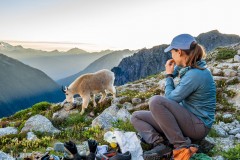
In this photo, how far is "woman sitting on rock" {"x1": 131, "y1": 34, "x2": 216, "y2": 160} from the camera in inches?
277

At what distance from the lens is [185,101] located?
7500mm

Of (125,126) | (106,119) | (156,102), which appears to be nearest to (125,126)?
(125,126)

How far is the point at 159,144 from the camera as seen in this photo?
7617 millimetres

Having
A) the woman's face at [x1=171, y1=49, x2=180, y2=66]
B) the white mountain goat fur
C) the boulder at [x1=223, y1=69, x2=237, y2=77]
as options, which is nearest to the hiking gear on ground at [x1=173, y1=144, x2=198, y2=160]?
the woman's face at [x1=171, y1=49, x2=180, y2=66]

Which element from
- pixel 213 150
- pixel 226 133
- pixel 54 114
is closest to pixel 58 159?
pixel 213 150

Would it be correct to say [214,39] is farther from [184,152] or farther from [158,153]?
[184,152]

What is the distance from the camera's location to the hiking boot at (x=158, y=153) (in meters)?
7.30

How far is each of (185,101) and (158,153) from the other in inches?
54.5

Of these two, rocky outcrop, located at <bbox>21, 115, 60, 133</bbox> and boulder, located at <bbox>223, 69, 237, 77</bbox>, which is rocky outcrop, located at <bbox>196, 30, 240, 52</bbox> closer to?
boulder, located at <bbox>223, 69, 237, 77</bbox>

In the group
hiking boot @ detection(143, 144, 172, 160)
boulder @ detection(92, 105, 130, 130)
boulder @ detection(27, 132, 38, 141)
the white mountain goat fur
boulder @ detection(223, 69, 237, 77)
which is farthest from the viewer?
boulder @ detection(223, 69, 237, 77)

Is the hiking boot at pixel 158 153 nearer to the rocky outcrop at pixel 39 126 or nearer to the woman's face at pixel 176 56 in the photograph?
the woman's face at pixel 176 56

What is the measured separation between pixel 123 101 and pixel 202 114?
362 inches

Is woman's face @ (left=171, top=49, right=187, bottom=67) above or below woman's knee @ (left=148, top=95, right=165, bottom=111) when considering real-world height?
above

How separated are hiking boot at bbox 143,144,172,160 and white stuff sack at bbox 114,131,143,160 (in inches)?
9.7
